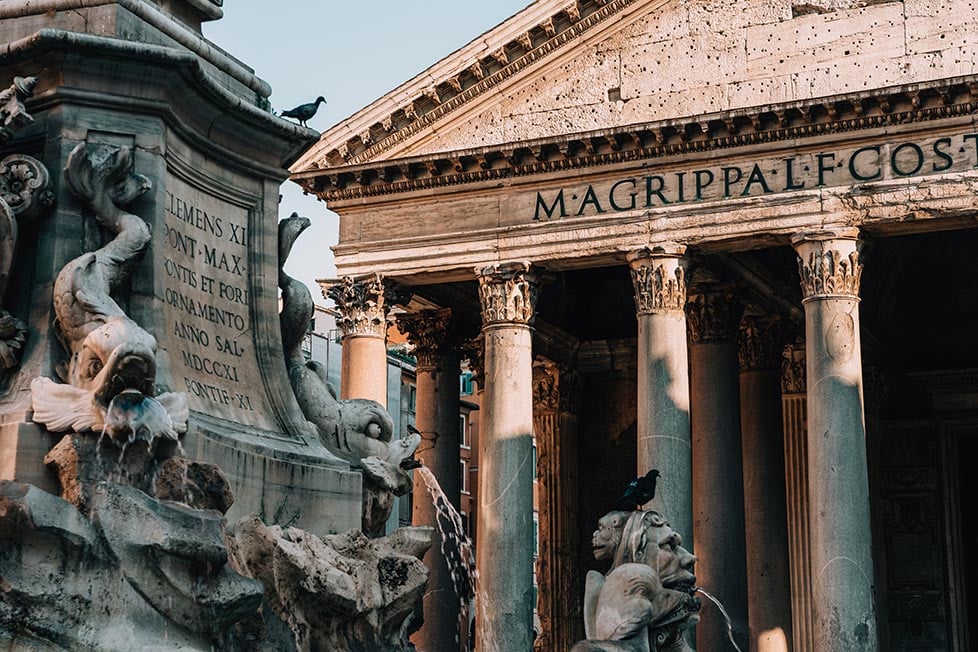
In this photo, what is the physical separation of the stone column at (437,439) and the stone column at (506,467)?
196 centimetres

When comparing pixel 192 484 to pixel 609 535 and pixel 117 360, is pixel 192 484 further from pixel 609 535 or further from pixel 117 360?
pixel 609 535

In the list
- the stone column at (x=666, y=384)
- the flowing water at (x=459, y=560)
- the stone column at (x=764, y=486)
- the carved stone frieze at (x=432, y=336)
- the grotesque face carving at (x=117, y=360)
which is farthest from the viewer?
the carved stone frieze at (x=432, y=336)

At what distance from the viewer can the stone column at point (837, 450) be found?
20.1 metres

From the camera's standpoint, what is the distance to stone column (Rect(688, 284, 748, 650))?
76.8ft

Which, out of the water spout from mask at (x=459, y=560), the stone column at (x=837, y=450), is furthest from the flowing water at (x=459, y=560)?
the stone column at (x=837, y=450)

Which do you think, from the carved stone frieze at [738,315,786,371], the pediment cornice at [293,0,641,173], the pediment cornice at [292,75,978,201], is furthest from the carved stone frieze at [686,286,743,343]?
the pediment cornice at [293,0,641,173]

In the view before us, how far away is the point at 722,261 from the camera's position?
24219mm

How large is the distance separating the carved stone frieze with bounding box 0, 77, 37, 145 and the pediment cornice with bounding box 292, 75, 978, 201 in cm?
1685

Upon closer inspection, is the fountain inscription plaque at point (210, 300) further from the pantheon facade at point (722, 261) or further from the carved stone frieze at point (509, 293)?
the carved stone frieze at point (509, 293)

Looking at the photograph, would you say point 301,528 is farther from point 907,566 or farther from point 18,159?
point 907,566

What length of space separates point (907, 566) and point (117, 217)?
25178mm

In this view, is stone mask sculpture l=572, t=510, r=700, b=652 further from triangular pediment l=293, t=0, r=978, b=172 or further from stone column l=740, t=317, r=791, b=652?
stone column l=740, t=317, r=791, b=652

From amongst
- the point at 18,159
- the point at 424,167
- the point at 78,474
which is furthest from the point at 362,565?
the point at 424,167

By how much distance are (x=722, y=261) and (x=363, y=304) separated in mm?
5803
